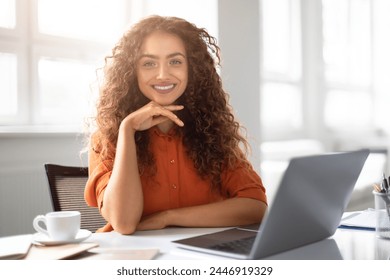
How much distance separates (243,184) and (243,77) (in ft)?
6.11

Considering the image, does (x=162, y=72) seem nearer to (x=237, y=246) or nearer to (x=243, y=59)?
(x=237, y=246)

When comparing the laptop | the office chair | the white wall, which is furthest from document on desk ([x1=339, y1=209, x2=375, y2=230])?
the white wall

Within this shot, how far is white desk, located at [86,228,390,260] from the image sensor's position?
2.87ft

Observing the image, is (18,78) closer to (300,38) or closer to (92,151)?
(92,151)

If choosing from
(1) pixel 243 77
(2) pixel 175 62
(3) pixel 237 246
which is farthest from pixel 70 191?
(1) pixel 243 77

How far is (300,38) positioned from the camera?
4.40 meters

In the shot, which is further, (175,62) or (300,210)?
(175,62)

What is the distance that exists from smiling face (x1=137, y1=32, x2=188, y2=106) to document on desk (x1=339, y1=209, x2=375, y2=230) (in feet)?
1.84

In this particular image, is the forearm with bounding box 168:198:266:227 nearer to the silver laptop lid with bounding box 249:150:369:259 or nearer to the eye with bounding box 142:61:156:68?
the silver laptop lid with bounding box 249:150:369:259

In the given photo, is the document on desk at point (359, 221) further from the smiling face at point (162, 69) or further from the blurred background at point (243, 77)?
the smiling face at point (162, 69)

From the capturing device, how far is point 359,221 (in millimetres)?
1194

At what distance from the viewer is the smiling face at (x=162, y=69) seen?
138cm

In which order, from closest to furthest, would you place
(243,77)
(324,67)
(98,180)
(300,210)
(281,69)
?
(300,210)
(98,180)
(243,77)
(281,69)
(324,67)

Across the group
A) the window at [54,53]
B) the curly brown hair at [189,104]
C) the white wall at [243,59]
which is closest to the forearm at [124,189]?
the curly brown hair at [189,104]
